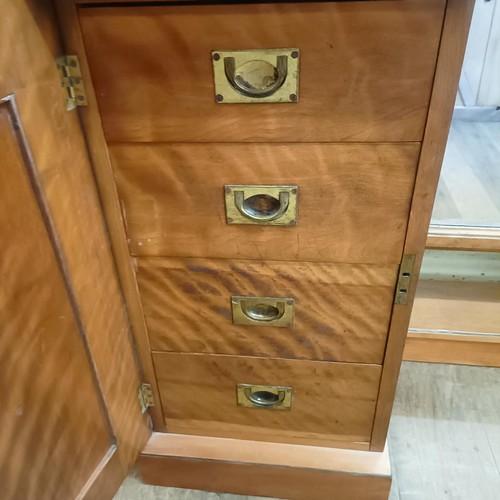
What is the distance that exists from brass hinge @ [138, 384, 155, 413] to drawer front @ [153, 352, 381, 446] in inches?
0.8

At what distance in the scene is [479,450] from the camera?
105cm

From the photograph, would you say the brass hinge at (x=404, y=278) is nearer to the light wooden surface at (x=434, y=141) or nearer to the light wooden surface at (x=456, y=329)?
the light wooden surface at (x=434, y=141)

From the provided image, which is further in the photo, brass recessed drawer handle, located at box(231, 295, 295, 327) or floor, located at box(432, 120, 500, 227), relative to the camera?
floor, located at box(432, 120, 500, 227)

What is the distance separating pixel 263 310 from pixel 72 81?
0.44 m

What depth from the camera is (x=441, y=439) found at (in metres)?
1.08

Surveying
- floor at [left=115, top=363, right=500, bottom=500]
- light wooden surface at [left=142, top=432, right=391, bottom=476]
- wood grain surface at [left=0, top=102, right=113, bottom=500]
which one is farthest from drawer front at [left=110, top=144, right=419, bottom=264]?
floor at [left=115, top=363, right=500, bottom=500]

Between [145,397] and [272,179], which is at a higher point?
[272,179]

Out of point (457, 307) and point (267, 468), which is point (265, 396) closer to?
point (267, 468)

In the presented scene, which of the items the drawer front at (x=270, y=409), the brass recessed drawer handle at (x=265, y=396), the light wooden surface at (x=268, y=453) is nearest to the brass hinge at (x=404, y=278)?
the drawer front at (x=270, y=409)

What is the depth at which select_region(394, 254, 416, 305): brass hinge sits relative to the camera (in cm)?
68

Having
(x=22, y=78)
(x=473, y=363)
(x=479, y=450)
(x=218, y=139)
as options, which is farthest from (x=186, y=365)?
(x=473, y=363)

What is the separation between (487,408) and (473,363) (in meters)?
0.13

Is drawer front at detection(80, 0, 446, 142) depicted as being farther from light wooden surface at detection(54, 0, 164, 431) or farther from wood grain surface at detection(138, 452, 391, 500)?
wood grain surface at detection(138, 452, 391, 500)

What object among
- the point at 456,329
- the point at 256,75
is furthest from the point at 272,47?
the point at 456,329
